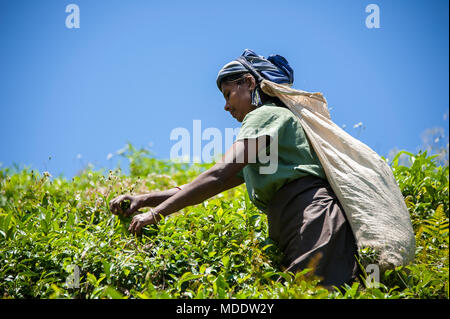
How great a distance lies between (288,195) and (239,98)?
2.86 ft

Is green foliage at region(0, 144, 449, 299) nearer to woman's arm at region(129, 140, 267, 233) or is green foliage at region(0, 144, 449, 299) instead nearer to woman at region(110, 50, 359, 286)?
woman at region(110, 50, 359, 286)

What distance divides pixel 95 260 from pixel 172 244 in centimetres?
53

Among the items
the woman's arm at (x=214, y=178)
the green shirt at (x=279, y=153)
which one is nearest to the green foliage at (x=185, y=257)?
the woman's arm at (x=214, y=178)

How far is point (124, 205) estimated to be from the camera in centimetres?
359

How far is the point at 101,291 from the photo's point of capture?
297 cm

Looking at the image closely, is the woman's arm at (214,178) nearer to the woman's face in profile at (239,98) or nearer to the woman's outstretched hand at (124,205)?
the woman's outstretched hand at (124,205)

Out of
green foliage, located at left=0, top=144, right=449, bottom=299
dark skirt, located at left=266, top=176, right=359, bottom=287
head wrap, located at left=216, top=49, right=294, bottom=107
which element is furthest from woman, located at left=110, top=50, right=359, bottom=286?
head wrap, located at left=216, top=49, right=294, bottom=107

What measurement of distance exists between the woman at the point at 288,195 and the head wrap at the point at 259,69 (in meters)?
0.30

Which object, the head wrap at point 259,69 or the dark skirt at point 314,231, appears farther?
the head wrap at point 259,69

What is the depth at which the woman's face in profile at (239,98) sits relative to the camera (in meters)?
3.65

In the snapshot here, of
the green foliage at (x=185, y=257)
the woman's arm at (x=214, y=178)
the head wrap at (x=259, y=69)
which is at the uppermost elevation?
the head wrap at (x=259, y=69)

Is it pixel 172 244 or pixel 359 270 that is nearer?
→ pixel 359 270
